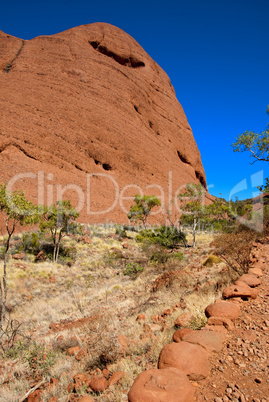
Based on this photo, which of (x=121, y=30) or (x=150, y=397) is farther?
(x=121, y=30)

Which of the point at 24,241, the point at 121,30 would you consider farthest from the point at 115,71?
the point at 24,241

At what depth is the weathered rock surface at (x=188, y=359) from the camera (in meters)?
2.32

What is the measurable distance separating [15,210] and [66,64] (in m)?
34.7

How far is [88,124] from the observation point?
30.5 m

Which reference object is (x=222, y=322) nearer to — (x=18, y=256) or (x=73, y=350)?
(x=73, y=350)

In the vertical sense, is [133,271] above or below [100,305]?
above

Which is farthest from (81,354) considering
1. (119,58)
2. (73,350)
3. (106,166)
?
(119,58)

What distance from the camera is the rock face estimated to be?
25.1 meters

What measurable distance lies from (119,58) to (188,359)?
4788cm

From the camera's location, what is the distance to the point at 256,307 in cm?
348

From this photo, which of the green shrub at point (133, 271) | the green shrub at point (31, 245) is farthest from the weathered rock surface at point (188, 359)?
the green shrub at point (31, 245)

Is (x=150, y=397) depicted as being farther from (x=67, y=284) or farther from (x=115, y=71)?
(x=115, y=71)

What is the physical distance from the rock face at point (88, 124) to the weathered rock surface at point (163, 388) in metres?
22.5

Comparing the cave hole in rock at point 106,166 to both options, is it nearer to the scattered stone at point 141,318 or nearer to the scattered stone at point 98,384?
the scattered stone at point 141,318
